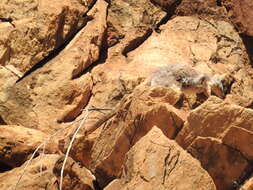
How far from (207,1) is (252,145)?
19.8 ft

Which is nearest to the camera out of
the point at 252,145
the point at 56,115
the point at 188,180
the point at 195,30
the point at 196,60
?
the point at 188,180

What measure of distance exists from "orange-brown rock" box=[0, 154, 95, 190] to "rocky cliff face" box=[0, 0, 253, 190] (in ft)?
0.05

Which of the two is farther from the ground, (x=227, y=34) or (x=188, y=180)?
(x=188, y=180)

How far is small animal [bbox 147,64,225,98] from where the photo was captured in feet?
30.3

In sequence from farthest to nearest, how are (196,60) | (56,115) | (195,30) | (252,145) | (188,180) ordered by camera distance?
(195,30) → (196,60) → (56,115) → (252,145) → (188,180)

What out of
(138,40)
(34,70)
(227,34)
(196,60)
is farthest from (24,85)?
(227,34)

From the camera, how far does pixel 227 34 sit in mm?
11734

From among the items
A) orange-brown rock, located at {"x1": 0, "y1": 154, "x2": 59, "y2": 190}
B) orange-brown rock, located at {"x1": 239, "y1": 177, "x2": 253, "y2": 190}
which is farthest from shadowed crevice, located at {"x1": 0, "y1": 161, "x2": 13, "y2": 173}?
orange-brown rock, located at {"x1": 239, "y1": 177, "x2": 253, "y2": 190}

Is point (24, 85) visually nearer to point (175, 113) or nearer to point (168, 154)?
point (175, 113)

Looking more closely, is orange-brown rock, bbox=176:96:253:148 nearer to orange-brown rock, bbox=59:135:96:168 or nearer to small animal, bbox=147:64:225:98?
orange-brown rock, bbox=59:135:96:168

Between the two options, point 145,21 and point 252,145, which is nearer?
point 252,145

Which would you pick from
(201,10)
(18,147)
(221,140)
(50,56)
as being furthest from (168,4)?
(221,140)

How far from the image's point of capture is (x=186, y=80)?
9.54 metres

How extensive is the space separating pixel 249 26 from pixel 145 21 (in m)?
2.20
